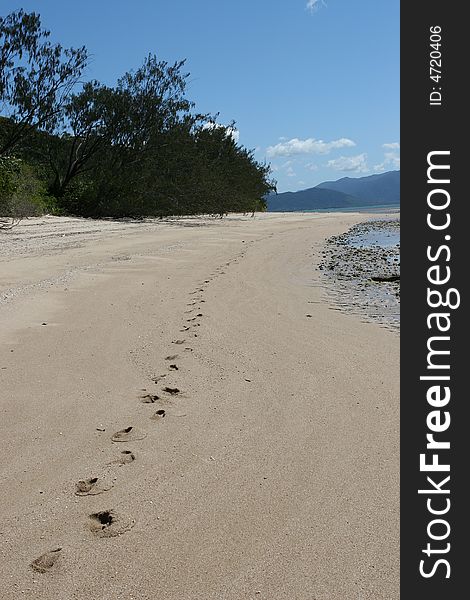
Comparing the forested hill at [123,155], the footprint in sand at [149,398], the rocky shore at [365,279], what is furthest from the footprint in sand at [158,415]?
the forested hill at [123,155]

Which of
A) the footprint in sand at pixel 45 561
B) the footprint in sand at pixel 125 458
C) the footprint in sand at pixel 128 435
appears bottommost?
the footprint in sand at pixel 45 561

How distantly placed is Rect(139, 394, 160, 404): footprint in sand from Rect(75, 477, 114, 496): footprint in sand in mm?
1076

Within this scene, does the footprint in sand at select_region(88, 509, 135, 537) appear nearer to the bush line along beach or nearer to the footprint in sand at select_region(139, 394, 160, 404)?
the bush line along beach

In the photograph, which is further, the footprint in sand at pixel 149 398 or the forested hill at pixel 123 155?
the forested hill at pixel 123 155

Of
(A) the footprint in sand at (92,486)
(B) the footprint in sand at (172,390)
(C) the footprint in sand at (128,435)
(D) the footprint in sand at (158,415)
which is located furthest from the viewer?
(B) the footprint in sand at (172,390)

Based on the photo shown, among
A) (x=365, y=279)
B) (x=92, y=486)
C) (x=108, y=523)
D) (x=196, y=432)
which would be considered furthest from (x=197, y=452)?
(x=365, y=279)

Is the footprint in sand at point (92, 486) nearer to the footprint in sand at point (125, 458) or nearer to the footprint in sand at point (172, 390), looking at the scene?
the footprint in sand at point (125, 458)

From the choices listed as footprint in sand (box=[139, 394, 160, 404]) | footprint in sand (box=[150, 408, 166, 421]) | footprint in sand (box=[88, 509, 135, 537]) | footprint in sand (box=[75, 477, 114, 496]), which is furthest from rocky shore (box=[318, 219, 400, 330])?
footprint in sand (box=[88, 509, 135, 537])

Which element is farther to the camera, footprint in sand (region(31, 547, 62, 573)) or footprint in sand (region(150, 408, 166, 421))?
footprint in sand (region(150, 408, 166, 421))

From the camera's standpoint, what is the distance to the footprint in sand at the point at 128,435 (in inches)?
136

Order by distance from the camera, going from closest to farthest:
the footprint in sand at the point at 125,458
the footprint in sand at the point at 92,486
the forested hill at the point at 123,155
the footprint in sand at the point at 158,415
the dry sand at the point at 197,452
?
the dry sand at the point at 197,452
the footprint in sand at the point at 92,486
the footprint in sand at the point at 125,458
the footprint in sand at the point at 158,415
the forested hill at the point at 123,155

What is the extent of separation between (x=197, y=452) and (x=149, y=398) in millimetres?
880

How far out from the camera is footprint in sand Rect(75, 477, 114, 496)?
9.39ft

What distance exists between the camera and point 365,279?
397 inches
